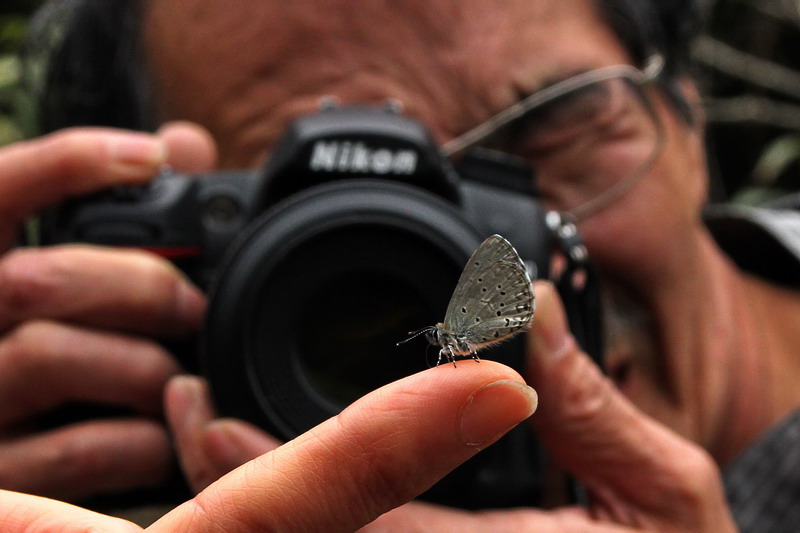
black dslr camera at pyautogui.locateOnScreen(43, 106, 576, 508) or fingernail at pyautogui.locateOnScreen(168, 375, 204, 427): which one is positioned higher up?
black dslr camera at pyautogui.locateOnScreen(43, 106, 576, 508)

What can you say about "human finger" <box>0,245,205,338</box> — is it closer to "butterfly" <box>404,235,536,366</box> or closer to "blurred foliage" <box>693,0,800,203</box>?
"butterfly" <box>404,235,536,366</box>

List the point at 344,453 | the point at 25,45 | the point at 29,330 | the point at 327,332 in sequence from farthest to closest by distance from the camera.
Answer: the point at 25,45 < the point at 29,330 < the point at 327,332 < the point at 344,453

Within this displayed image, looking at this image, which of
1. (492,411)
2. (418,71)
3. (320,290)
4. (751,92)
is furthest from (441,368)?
(751,92)

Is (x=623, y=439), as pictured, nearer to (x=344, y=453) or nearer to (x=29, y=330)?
(x=344, y=453)

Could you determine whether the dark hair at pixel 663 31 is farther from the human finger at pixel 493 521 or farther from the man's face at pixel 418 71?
Answer: the human finger at pixel 493 521

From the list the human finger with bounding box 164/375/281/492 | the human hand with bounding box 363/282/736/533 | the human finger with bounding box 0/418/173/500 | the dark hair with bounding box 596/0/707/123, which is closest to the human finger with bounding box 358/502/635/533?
the human hand with bounding box 363/282/736/533

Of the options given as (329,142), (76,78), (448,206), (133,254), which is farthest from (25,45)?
(448,206)
